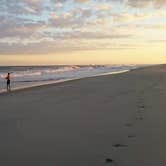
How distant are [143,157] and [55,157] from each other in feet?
4.46

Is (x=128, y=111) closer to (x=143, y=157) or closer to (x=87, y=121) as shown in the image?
(x=87, y=121)

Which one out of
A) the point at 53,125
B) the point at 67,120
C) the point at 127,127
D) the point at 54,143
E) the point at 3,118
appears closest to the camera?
the point at 54,143

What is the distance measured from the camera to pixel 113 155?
491 cm

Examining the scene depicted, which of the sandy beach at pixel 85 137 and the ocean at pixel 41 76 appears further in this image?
the ocean at pixel 41 76

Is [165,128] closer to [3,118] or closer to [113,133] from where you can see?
[113,133]

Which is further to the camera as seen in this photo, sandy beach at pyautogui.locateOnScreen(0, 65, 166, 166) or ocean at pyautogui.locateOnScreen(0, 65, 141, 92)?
ocean at pyautogui.locateOnScreen(0, 65, 141, 92)

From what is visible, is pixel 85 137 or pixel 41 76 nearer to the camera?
pixel 85 137

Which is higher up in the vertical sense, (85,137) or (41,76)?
(41,76)

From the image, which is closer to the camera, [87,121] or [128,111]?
[87,121]

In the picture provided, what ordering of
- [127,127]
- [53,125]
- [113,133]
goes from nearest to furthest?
[113,133] < [127,127] < [53,125]

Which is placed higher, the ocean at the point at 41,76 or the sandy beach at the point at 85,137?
the ocean at the point at 41,76

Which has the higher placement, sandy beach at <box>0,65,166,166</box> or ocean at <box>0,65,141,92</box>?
ocean at <box>0,65,141,92</box>

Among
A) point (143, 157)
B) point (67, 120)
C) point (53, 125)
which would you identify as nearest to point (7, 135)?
point (53, 125)

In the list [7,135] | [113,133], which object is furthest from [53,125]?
[113,133]
